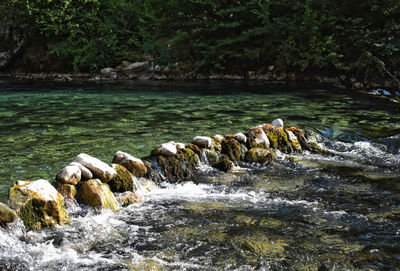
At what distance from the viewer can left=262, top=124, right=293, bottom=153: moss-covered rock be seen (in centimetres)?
519

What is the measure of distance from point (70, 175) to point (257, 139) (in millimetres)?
2745

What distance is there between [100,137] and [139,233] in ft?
10.2

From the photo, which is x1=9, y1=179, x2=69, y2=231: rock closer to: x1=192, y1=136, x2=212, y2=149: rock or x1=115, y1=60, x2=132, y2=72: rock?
x1=192, y1=136, x2=212, y2=149: rock

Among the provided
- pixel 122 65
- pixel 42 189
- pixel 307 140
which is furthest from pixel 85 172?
pixel 122 65

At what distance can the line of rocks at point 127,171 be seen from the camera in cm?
271

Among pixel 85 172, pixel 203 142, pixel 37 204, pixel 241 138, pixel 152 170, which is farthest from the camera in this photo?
pixel 241 138

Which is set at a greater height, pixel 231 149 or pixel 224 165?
pixel 231 149

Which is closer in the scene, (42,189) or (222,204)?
(42,189)

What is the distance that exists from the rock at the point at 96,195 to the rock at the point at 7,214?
65 centimetres

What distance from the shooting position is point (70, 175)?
3066 millimetres

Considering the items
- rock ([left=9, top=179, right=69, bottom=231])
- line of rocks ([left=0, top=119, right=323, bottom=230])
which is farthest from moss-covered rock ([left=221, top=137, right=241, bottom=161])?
rock ([left=9, top=179, right=69, bottom=231])

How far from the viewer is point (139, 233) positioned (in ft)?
8.88

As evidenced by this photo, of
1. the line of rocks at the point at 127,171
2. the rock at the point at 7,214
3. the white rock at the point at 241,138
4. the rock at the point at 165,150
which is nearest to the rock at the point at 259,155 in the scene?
the line of rocks at the point at 127,171

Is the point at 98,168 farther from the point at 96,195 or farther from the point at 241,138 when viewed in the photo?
the point at 241,138
